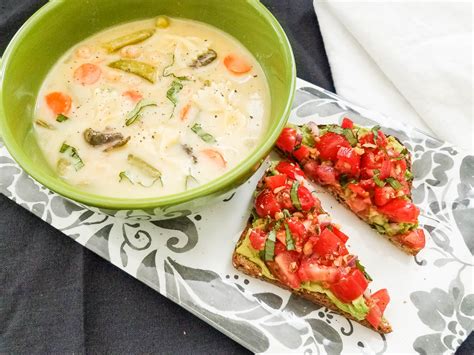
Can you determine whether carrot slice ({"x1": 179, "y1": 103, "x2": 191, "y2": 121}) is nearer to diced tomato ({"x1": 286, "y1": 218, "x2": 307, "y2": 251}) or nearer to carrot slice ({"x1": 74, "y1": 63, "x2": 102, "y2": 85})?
carrot slice ({"x1": 74, "y1": 63, "x2": 102, "y2": 85})

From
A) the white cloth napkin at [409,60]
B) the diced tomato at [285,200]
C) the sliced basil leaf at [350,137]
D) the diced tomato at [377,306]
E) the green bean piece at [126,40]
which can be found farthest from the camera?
the white cloth napkin at [409,60]

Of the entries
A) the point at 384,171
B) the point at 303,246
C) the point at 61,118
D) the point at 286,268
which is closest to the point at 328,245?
the point at 303,246

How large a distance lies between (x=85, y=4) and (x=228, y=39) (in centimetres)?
76

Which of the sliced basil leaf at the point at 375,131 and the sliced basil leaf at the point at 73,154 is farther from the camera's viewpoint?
the sliced basil leaf at the point at 375,131

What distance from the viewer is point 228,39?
3.01m

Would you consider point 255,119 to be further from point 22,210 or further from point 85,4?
point 22,210

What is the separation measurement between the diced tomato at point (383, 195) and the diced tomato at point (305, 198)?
0.32 meters

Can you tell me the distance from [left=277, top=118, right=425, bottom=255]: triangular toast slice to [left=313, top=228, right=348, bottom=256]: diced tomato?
299 mm

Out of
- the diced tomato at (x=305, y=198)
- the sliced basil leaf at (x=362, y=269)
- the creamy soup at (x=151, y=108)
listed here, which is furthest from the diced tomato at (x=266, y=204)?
the sliced basil leaf at (x=362, y=269)

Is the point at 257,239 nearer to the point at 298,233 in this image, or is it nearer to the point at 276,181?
the point at 298,233

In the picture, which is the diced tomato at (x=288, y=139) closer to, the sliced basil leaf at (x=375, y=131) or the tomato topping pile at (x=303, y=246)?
the tomato topping pile at (x=303, y=246)

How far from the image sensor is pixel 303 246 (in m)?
2.50

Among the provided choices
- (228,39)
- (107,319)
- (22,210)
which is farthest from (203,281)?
(228,39)

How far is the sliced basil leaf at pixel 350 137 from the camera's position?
2832 millimetres
